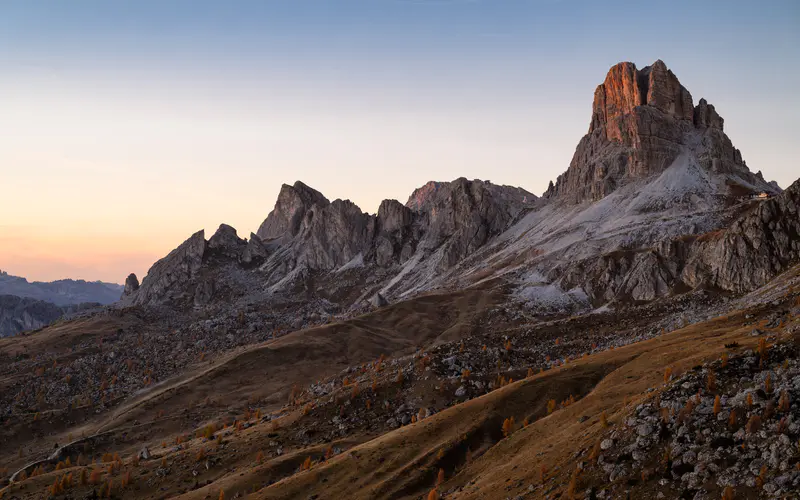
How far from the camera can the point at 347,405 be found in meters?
71.8

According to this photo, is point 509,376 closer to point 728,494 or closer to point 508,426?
point 508,426

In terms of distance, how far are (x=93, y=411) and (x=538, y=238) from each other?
13286 centimetres

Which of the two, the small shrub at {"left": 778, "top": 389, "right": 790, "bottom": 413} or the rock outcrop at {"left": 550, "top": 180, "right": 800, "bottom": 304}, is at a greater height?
the rock outcrop at {"left": 550, "top": 180, "right": 800, "bottom": 304}

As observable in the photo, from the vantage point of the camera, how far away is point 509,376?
7338 centimetres

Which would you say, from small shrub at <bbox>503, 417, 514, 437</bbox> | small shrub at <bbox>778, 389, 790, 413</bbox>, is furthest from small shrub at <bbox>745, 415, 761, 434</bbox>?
small shrub at <bbox>503, 417, 514, 437</bbox>

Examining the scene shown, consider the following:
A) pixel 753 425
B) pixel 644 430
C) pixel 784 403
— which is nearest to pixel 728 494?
pixel 753 425

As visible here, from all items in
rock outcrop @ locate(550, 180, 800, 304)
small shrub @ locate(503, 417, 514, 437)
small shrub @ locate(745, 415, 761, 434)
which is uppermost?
rock outcrop @ locate(550, 180, 800, 304)

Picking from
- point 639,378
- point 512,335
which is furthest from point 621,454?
point 512,335

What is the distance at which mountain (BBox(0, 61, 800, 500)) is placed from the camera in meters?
34.0

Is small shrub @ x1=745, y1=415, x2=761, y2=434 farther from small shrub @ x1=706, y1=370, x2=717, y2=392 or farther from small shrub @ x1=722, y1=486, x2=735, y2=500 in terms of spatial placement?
small shrub @ x1=706, y1=370, x2=717, y2=392

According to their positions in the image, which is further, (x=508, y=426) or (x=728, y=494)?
(x=508, y=426)

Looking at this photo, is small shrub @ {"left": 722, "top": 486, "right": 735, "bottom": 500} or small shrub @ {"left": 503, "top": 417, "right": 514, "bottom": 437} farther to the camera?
small shrub @ {"left": 503, "top": 417, "right": 514, "bottom": 437}

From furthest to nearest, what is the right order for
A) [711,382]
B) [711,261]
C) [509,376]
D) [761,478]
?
[711,261] < [509,376] < [711,382] < [761,478]

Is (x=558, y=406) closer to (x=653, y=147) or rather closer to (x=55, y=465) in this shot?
(x=55, y=465)
